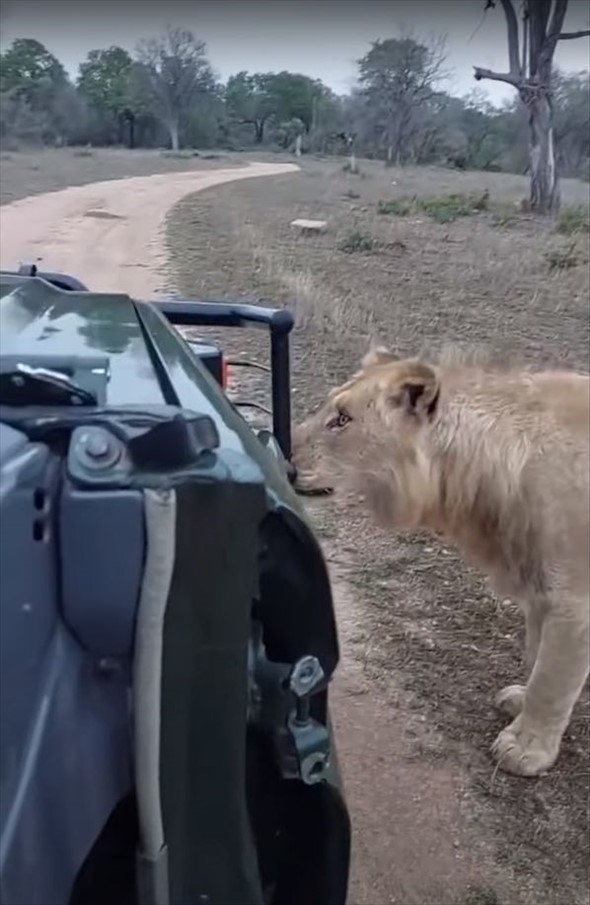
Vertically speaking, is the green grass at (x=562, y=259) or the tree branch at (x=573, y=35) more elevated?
the tree branch at (x=573, y=35)

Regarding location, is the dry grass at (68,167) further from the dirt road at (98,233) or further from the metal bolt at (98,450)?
the metal bolt at (98,450)

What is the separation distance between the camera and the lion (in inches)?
132

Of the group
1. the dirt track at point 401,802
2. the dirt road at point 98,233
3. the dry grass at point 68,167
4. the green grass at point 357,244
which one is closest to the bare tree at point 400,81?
the dry grass at point 68,167

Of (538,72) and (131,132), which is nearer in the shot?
(538,72)

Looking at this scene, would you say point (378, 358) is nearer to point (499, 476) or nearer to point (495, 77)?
point (499, 476)

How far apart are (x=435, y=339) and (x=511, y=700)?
22.5 feet

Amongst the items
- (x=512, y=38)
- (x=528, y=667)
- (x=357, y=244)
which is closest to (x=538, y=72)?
(x=512, y=38)

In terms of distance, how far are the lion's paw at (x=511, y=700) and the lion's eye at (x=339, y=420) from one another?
1.10 metres

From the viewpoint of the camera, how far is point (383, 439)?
3.52 metres

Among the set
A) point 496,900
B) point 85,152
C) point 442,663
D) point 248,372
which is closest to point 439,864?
point 496,900

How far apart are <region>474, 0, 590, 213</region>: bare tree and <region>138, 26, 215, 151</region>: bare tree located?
158 ft

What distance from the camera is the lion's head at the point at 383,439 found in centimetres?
351

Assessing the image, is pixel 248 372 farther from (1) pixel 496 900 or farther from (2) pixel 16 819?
(2) pixel 16 819

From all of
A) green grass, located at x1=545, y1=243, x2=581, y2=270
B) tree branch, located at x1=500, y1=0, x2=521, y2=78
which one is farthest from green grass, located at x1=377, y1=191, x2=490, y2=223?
green grass, located at x1=545, y1=243, x2=581, y2=270
